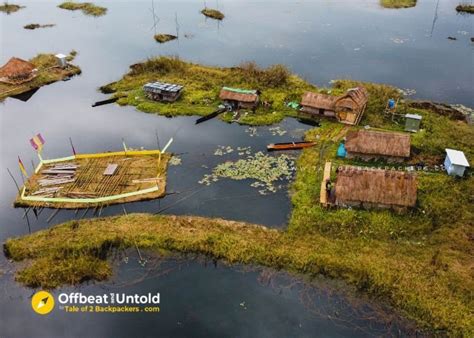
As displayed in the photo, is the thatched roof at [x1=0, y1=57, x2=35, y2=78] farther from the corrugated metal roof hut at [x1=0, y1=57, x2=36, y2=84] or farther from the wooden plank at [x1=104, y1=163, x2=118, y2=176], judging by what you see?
the wooden plank at [x1=104, y1=163, x2=118, y2=176]

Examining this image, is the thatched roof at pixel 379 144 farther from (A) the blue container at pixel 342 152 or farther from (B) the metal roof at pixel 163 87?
(B) the metal roof at pixel 163 87

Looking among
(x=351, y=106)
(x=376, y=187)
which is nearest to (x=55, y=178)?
(x=376, y=187)

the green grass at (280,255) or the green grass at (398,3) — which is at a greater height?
the green grass at (398,3)

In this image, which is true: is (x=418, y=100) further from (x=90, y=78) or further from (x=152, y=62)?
(x=90, y=78)

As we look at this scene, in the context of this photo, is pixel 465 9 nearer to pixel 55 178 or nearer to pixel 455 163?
pixel 455 163

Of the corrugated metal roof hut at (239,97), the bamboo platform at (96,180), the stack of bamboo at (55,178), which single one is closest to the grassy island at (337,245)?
the bamboo platform at (96,180)

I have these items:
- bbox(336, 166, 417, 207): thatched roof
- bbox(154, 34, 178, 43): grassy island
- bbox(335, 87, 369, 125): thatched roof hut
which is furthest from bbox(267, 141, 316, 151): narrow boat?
bbox(154, 34, 178, 43): grassy island

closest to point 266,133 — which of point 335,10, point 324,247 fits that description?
point 324,247
